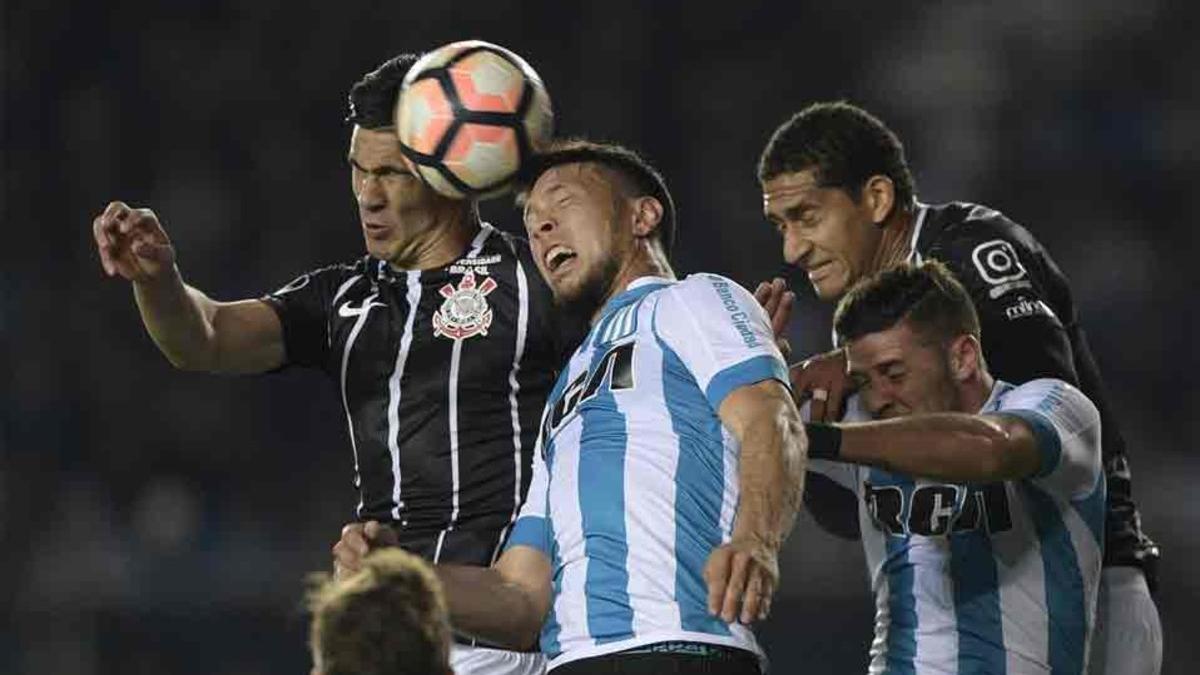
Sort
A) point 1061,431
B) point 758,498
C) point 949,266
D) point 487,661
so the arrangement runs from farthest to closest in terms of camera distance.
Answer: point 949,266, point 487,661, point 1061,431, point 758,498

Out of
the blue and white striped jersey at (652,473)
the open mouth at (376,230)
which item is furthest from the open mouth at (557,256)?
the open mouth at (376,230)

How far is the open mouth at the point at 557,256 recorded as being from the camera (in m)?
4.20

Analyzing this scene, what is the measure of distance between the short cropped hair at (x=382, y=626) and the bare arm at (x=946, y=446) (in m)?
1.56

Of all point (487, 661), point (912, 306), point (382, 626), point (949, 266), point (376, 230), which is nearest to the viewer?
point (382, 626)

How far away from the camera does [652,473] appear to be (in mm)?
3729

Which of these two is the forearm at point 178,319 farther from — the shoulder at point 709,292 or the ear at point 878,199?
the ear at point 878,199

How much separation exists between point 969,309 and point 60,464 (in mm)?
7115

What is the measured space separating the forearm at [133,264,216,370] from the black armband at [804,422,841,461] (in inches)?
70.9

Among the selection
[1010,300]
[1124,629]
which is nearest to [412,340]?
[1010,300]

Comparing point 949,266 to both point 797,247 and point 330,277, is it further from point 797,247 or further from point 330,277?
point 330,277

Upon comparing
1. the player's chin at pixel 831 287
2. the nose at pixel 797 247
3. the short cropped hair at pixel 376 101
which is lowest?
the player's chin at pixel 831 287

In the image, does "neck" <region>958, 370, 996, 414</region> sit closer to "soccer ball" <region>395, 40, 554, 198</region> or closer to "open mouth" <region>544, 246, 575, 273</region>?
"open mouth" <region>544, 246, 575, 273</region>

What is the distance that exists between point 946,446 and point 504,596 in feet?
3.17

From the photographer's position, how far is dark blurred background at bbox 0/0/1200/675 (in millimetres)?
10016
